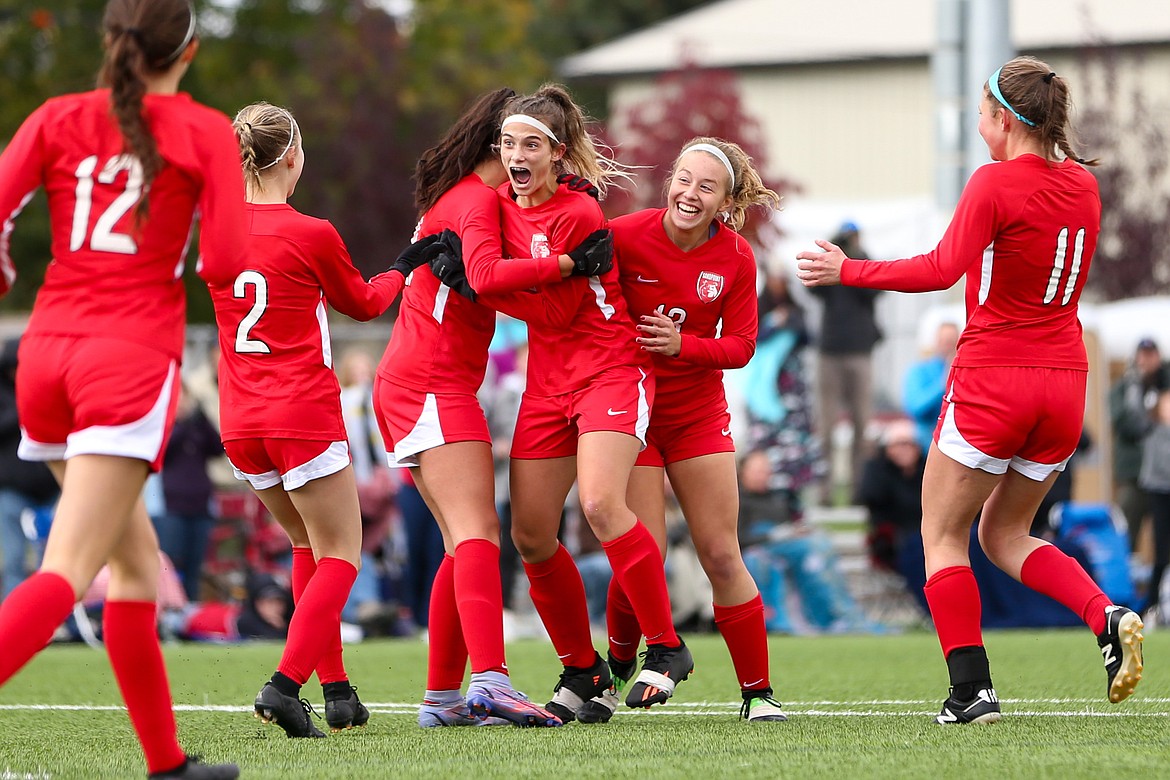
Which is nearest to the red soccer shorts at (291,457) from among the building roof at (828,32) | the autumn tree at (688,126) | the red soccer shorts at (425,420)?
the red soccer shorts at (425,420)

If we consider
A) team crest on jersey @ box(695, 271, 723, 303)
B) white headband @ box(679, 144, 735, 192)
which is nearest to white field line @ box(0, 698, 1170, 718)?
team crest on jersey @ box(695, 271, 723, 303)

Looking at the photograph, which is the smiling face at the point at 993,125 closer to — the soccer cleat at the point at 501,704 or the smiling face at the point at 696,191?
the smiling face at the point at 696,191

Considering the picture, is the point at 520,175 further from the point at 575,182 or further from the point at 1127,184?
the point at 1127,184

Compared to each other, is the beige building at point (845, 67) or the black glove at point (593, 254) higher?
the beige building at point (845, 67)

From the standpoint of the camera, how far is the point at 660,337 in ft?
19.0

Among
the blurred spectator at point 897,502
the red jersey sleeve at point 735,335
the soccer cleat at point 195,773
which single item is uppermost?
the red jersey sleeve at point 735,335

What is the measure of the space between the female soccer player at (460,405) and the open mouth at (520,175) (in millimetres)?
130

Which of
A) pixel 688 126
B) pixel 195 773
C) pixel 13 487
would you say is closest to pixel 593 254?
pixel 195 773

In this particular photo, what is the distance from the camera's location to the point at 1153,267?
27016mm

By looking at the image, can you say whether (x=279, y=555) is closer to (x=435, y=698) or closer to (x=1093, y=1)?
(x=435, y=698)

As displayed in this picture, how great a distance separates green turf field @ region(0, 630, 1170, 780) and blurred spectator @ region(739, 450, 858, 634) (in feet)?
10.6

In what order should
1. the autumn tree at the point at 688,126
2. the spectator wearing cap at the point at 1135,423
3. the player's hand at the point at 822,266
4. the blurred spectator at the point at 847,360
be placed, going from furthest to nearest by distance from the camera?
the autumn tree at the point at 688,126 → the blurred spectator at the point at 847,360 → the spectator wearing cap at the point at 1135,423 → the player's hand at the point at 822,266

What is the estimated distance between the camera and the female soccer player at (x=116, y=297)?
4.09 metres

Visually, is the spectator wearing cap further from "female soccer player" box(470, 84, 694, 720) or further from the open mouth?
the open mouth
